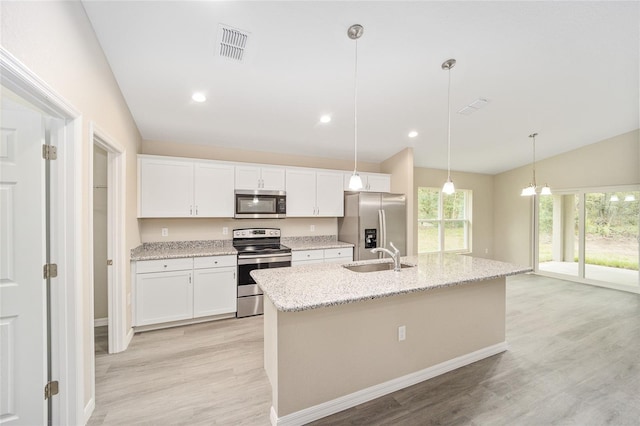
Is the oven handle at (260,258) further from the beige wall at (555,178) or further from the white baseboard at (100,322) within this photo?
the beige wall at (555,178)

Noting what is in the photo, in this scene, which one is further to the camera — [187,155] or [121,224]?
[187,155]

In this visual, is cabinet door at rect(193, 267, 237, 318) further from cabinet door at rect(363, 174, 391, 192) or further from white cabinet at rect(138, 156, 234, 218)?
cabinet door at rect(363, 174, 391, 192)

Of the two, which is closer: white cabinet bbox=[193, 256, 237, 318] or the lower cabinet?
the lower cabinet

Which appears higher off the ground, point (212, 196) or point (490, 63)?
point (490, 63)

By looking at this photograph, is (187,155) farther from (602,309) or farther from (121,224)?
(602,309)

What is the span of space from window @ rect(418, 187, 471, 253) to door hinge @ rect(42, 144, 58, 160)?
5.74 m

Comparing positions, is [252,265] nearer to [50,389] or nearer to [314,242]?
[314,242]

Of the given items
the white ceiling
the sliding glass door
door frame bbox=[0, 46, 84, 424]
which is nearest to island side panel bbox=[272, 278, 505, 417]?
door frame bbox=[0, 46, 84, 424]

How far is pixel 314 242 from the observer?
4.59 metres

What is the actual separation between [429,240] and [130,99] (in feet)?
19.6

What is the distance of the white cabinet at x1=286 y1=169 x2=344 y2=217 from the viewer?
165 inches

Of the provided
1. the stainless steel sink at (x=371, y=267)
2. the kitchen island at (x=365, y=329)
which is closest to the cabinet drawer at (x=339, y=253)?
the stainless steel sink at (x=371, y=267)

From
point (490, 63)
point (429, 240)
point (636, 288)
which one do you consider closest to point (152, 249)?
point (490, 63)

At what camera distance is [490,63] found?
2605 millimetres
